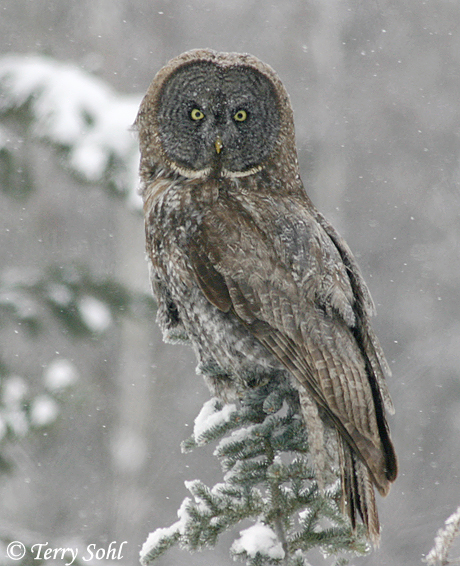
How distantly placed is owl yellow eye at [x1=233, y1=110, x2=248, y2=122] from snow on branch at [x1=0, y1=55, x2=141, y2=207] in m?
0.92

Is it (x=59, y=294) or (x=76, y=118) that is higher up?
(x=76, y=118)

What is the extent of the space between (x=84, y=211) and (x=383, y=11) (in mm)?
5472

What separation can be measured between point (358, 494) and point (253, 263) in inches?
33.9

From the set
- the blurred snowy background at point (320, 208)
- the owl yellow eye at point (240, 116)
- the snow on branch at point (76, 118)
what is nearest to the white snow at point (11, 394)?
the snow on branch at point (76, 118)

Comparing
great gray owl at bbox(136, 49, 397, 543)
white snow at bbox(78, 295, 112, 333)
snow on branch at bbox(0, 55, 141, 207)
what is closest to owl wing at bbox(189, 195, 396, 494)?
great gray owl at bbox(136, 49, 397, 543)

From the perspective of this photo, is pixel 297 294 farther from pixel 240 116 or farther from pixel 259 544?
pixel 259 544

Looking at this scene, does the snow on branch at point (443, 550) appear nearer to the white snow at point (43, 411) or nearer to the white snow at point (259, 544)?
the white snow at point (259, 544)

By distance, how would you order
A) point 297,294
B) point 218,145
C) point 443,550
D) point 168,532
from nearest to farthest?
Answer: 1. point 443,550
2. point 168,532
3. point 297,294
4. point 218,145

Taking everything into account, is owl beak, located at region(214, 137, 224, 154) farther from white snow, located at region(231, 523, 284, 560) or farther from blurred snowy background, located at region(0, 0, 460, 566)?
blurred snowy background, located at region(0, 0, 460, 566)

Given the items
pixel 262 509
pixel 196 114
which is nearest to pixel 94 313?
pixel 196 114

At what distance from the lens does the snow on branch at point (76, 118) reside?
3723 mm

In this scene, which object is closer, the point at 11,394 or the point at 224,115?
the point at 224,115

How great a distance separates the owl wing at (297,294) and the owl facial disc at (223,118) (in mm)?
237

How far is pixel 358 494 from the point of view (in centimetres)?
225
